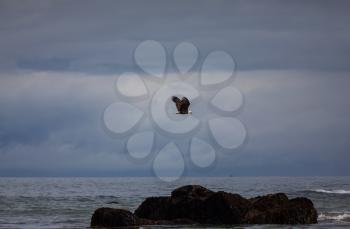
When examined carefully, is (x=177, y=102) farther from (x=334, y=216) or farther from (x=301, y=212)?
(x=334, y=216)

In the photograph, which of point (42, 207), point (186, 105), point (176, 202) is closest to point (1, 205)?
point (42, 207)

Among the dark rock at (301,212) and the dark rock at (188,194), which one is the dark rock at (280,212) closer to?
the dark rock at (301,212)

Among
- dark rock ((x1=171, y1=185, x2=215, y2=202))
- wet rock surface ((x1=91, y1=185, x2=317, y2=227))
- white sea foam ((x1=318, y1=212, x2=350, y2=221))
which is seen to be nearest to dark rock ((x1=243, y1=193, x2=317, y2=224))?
wet rock surface ((x1=91, y1=185, x2=317, y2=227))

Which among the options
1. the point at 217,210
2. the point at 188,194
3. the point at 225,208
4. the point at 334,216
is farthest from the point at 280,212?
the point at 334,216

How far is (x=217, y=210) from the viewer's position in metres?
50.6

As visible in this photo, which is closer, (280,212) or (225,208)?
(225,208)

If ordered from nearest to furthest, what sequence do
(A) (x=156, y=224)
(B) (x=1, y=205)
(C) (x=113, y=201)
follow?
(A) (x=156, y=224), (B) (x=1, y=205), (C) (x=113, y=201)

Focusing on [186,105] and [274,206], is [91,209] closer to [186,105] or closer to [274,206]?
[274,206]

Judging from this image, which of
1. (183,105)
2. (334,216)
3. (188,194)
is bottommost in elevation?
(334,216)

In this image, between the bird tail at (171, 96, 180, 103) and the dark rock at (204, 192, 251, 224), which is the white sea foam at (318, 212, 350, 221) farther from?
the bird tail at (171, 96, 180, 103)

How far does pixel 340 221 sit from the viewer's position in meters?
55.3

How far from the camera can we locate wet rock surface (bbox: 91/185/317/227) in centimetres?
5016

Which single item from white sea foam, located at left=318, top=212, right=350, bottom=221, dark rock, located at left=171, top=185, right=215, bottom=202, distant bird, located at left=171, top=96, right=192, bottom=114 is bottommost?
white sea foam, located at left=318, top=212, right=350, bottom=221

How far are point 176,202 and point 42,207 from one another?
76.8ft
